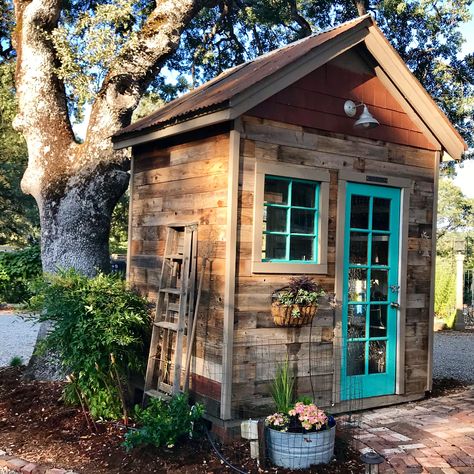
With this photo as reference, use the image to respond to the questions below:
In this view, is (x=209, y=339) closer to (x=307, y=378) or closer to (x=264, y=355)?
(x=264, y=355)

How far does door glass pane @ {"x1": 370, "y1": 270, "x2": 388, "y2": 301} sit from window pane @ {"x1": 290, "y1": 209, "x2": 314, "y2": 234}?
103cm

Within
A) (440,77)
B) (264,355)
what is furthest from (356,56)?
(440,77)

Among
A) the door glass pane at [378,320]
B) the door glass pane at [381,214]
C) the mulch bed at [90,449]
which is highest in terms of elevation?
the door glass pane at [381,214]

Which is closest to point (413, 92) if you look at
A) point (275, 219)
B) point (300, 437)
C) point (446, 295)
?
point (275, 219)

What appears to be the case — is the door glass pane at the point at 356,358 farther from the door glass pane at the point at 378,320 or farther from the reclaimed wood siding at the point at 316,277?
the reclaimed wood siding at the point at 316,277

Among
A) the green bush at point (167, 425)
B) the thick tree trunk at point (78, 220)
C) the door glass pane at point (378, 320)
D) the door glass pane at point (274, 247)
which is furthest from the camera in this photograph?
the thick tree trunk at point (78, 220)

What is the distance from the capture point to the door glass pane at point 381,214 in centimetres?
584

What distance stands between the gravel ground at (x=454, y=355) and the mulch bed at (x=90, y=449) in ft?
14.5

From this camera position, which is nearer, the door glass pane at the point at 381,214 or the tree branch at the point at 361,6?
the door glass pane at the point at 381,214

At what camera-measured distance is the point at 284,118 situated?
510 cm

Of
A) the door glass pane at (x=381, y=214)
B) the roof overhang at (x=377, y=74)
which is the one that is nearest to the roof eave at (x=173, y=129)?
the roof overhang at (x=377, y=74)

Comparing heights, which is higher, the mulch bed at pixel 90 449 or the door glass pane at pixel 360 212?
the door glass pane at pixel 360 212

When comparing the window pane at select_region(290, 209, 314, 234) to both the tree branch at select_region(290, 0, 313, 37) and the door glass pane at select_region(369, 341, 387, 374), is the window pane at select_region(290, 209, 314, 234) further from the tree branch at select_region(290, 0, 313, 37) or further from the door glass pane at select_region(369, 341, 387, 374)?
the tree branch at select_region(290, 0, 313, 37)

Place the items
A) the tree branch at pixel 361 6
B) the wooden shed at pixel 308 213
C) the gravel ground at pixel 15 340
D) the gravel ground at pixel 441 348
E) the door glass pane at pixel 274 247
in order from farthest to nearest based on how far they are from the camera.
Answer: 1. the tree branch at pixel 361 6
2. the gravel ground at pixel 15 340
3. the gravel ground at pixel 441 348
4. the door glass pane at pixel 274 247
5. the wooden shed at pixel 308 213
